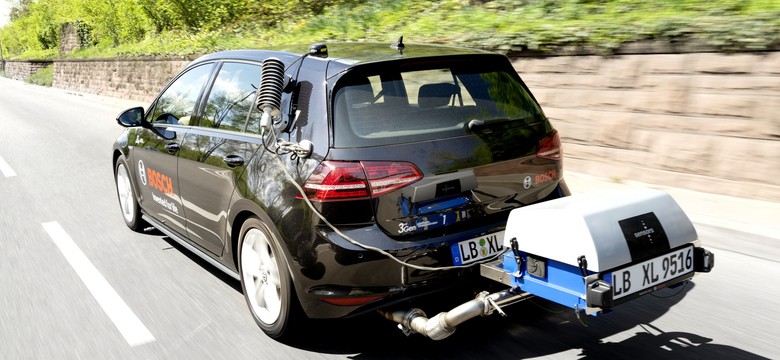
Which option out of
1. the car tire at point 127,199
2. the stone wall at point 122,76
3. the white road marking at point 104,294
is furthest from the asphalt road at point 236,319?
the stone wall at point 122,76

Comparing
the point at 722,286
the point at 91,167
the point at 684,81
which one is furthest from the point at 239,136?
the point at 91,167

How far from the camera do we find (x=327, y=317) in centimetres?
376

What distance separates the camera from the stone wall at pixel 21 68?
6618 centimetres

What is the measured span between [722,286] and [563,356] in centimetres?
163

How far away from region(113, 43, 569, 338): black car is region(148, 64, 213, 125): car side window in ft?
2.00

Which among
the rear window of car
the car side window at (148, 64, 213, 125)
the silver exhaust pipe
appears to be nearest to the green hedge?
the rear window of car

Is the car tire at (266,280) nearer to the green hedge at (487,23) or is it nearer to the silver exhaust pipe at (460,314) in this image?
the silver exhaust pipe at (460,314)

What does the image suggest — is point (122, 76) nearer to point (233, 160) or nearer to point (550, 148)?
point (233, 160)

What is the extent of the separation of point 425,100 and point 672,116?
4.16 meters

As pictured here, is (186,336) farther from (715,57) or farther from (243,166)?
(715,57)

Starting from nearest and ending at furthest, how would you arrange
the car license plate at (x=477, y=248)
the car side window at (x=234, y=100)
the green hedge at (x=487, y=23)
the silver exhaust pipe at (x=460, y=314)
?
the silver exhaust pipe at (x=460, y=314), the car license plate at (x=477, y=248), the car side window at (x=234, y=100), the green hedge at (x=487, y=23)

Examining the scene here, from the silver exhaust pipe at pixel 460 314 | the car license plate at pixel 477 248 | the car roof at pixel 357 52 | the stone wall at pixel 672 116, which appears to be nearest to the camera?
the silver exhaust pipe at pixel 460 314

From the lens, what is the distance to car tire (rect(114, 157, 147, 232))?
21.9 feet

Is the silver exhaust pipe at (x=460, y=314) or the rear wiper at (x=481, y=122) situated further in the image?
the rear wiper at (x=481, y=122)
